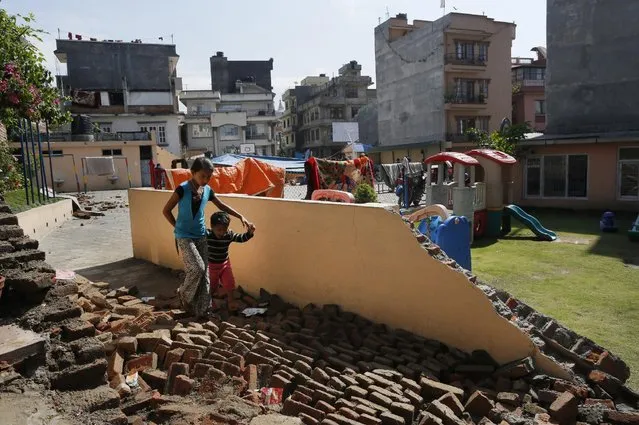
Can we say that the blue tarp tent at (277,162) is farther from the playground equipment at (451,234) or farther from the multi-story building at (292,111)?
the multi-story building at (292,111)

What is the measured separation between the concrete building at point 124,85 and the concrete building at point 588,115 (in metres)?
32.6

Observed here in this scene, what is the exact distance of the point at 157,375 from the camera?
3.64 metres

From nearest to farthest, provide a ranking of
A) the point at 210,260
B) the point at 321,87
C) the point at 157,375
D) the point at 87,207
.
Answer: the point at 157,375 → the point at 210,260 → the point at 87,207 → the point at 321,87

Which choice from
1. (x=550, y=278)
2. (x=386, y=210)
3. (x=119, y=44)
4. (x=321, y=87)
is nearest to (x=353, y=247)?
(x=386, y=210)

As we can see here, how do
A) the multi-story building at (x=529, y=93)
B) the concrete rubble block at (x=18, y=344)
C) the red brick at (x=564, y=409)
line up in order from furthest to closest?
the multi-story building at (x=529, y=93)
the red brick at (x=564, y=409)
the concrete rubble block at (x=18, y=344)

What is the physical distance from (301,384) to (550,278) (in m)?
6.09

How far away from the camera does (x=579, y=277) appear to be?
26.5ft

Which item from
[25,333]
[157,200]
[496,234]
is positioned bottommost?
[496,234]

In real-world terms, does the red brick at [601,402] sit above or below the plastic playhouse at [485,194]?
below

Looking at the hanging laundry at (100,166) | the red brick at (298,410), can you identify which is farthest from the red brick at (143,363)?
the hanging laundry at (100,166)

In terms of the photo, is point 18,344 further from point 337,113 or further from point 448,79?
point 337,113

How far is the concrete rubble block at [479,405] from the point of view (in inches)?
134

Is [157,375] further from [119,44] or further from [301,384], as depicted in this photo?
[119,44]

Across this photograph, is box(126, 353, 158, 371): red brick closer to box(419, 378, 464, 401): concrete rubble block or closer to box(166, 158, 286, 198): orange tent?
box(419, 378, 464, 401): concrete rubble block
